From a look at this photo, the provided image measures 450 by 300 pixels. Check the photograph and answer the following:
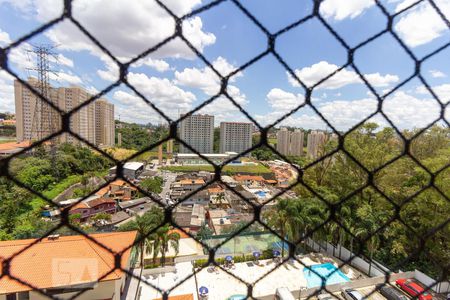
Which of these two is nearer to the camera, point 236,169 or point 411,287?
point 411,287

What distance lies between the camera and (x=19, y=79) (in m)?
0.40

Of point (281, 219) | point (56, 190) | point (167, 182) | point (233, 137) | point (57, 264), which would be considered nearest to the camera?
point (57, 264)

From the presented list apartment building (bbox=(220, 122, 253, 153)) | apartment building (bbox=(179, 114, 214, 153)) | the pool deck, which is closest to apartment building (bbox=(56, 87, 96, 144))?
apartment building (bbox=(179, 114, 214, 153))

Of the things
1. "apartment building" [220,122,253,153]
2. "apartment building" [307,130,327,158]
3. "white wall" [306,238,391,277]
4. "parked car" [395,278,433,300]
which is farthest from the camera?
"apartment building" [307,130,327,158]

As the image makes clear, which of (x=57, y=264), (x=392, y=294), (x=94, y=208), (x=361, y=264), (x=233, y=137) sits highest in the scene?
(x=233, y=137)

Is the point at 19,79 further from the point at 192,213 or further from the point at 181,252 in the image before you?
the point at 192,213

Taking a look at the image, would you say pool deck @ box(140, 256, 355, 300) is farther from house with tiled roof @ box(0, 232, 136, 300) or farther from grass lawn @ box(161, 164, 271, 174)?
grass lawn @ box(161, 164, 271, 174)

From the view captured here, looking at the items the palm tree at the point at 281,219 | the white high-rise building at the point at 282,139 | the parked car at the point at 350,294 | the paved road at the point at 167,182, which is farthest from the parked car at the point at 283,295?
the paved road at the point at 167,182

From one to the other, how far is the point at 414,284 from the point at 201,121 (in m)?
4.41

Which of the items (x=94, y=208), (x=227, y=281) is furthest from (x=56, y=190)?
(x=227, y=281)

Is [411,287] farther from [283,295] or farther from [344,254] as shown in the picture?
[283,295]

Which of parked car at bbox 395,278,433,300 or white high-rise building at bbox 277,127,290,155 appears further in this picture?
parked car at bbox 395,278,433,300

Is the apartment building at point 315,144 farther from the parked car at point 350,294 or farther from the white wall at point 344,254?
the parked car at point 350,294

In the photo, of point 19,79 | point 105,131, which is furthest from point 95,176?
point 19,79
